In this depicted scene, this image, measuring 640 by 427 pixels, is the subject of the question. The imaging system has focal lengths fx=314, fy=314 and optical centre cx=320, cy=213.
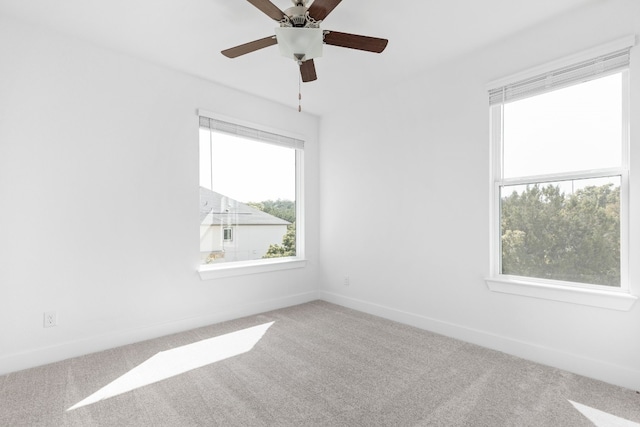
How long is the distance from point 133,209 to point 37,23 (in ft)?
5.19

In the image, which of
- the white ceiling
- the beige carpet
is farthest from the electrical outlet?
the white ceiling

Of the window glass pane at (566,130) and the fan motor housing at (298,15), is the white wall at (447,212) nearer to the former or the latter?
the window glass pane at (566,130)

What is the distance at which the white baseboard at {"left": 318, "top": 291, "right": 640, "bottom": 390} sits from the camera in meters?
2.13

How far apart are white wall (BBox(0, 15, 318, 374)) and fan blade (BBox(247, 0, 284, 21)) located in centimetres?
171

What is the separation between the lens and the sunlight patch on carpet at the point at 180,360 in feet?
6.92

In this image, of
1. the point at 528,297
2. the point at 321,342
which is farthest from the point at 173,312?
the point at 528,297

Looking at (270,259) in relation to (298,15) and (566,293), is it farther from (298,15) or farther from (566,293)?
(566,293)

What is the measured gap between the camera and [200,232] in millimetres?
3396

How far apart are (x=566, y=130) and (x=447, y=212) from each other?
1119 mm

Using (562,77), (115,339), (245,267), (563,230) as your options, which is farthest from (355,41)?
(115,339)

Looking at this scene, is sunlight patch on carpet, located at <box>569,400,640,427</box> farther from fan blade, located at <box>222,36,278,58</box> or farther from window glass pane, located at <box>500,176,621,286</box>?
fan blade, located at <box>222,36,278,58</box>

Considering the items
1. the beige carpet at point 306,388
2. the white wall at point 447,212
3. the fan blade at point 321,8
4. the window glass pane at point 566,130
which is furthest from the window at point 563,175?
the fan blade at point 321,8

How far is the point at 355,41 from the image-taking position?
2.14m

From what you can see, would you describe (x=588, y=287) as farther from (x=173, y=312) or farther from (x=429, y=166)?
(x=173, y=312)
